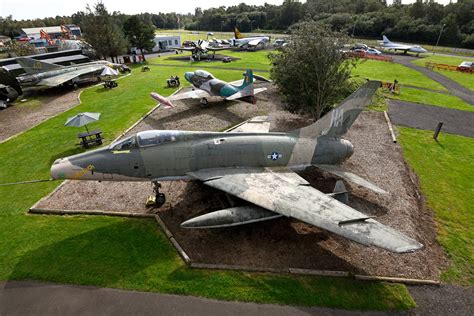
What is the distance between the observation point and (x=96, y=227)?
1232 centimetres

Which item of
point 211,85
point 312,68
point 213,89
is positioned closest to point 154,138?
point 312,68

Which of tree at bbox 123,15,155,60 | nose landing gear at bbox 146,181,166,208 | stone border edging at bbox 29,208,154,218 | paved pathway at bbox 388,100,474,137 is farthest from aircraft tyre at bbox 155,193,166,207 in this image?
tree at bbox 123,15,155,60

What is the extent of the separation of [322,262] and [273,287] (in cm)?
241

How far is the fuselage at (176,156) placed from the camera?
11.7 metres

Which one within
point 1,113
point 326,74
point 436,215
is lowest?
point 436,215

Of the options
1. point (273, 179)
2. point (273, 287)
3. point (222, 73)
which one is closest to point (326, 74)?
point (273, 179)

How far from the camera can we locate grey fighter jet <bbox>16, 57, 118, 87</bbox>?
32969 millimetres

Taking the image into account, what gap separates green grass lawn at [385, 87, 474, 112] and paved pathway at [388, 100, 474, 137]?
4.88 ft

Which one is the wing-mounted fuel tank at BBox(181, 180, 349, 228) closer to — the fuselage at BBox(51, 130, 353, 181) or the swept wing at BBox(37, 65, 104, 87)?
the fuselage at BBox(51, 130, 353, 181)

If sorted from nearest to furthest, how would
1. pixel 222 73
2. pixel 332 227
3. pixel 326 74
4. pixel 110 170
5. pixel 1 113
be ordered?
pixel 332 227 → pixel 110 170 → pixel 326 74 → pixel 1 113 → pixel 222 73

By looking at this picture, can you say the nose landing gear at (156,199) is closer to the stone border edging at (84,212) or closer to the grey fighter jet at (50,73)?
the stone border edging at (84,212)

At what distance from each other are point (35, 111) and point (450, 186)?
125ft

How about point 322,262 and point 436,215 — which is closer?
point 322,262

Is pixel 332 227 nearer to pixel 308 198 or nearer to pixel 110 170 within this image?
pixel 308 198
